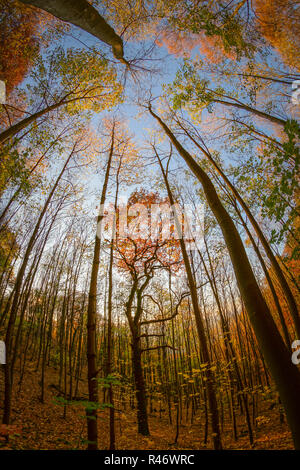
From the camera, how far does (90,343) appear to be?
3590 millimetres

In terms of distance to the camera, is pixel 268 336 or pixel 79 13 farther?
pixel 79 13

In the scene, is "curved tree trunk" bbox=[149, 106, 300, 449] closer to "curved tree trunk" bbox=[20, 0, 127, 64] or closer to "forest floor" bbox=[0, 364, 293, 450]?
"curved tree trunk" bbox=[20, 0, 127, 64]

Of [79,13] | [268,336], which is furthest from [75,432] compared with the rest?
[79,13]

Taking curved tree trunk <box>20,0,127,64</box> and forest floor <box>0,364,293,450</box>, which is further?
forest floor <box>0,364,293,450</box>

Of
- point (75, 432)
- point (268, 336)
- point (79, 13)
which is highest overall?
point (79, 13)

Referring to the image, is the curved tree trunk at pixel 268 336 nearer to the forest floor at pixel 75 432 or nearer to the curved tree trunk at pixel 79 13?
the curved tree trunk at pixel 79 13

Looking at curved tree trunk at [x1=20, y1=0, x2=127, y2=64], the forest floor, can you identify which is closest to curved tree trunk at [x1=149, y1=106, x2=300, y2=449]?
curved tree trunk at [x1=20, y1=0, x2=127, y2=64]

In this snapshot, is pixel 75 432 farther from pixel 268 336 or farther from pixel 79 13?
pixel 79 13

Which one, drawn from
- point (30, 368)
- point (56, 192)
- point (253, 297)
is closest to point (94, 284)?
point (253, 297)

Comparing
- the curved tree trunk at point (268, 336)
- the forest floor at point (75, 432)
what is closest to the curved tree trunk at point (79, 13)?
the curved tree trunk at point (268, 336)

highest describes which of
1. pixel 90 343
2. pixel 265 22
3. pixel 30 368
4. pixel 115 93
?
pixel 265 22

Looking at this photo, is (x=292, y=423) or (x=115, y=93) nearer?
(x=292, y=423)
